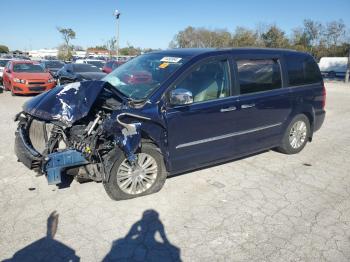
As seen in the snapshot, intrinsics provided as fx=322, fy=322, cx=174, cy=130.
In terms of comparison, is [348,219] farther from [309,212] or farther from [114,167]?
[114,167]

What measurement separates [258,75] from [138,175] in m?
2.47

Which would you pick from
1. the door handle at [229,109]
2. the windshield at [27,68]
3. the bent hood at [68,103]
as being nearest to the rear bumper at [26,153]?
the bent hood at [68,103]

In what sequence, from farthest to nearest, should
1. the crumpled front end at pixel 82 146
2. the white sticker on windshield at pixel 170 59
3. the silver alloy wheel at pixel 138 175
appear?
the white sticker on windshield at pixel 170 59
the silver alloy wheel at pixel 138 175
the crumpled front end at pixel 82 146

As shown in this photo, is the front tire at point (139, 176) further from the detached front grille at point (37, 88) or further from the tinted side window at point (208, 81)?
the detached front grille at point (37, 88)

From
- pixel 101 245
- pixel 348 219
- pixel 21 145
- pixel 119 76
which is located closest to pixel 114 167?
pixel 101 245

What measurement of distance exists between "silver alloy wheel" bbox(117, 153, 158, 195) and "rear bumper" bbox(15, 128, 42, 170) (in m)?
1.02

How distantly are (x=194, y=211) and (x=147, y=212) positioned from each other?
559 millimetres

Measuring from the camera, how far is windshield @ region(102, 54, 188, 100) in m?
4.24

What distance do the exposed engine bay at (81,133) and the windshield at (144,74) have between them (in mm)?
303

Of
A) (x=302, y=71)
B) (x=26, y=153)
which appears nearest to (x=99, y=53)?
(x=302, y=71)

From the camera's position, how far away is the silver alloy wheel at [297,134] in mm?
5816

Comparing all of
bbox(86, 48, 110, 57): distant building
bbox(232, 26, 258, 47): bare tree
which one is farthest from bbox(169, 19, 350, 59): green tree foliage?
bbox(86, 48, 110, 57): distant building

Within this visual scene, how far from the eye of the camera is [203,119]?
171 inches

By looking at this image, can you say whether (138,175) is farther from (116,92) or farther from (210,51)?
(210,51)
